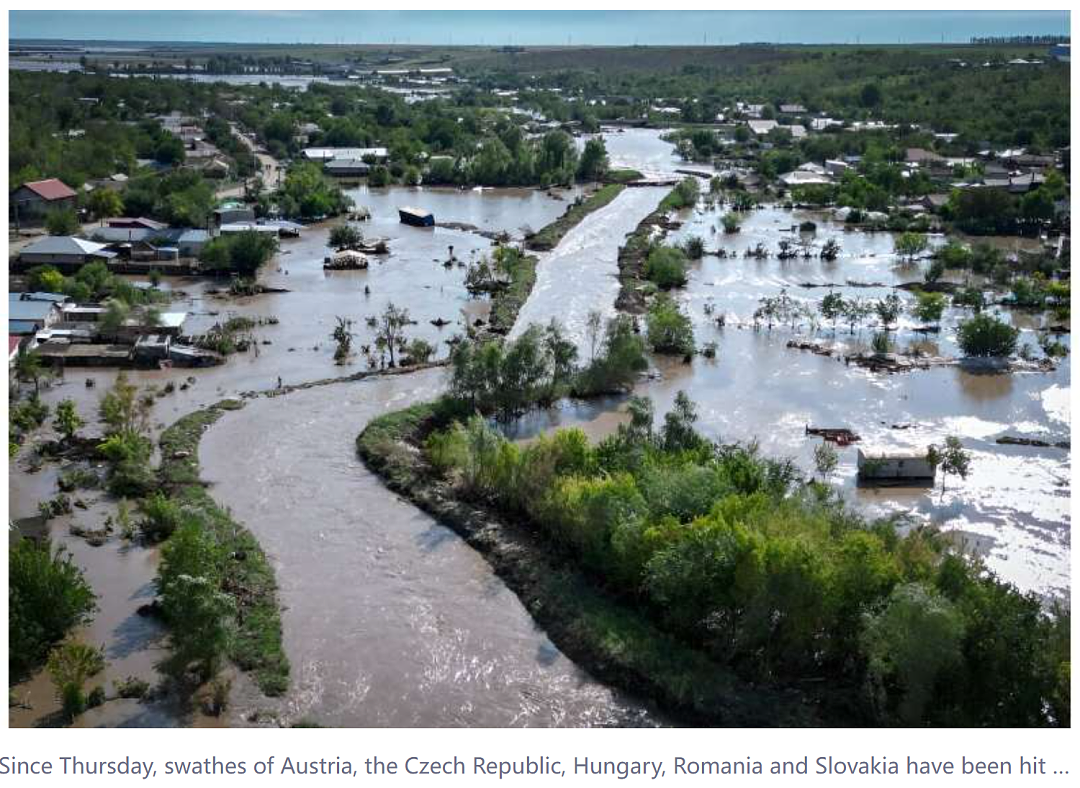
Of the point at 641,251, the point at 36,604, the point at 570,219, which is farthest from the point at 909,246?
the point at 36,604

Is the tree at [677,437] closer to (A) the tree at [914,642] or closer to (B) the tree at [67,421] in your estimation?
(A) the tree at [914,642]

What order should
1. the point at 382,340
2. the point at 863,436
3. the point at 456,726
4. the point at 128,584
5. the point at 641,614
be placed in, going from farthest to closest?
1. the point at 382,340
2. the point at 863,436
3. the point at 128,584
4. the point at 641,614
5. the point at 456,726

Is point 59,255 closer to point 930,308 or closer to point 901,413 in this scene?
point 901,413

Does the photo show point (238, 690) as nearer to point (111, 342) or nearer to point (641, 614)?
point (641, 614)

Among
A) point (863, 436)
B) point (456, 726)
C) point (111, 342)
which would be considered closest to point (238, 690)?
point (456, 726)

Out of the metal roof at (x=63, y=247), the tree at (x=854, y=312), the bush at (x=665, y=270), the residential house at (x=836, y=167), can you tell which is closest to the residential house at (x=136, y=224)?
the metal roof at (x=63, y=247)

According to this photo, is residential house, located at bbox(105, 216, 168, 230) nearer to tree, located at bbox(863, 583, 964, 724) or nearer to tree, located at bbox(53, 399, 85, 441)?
tree, located at bbox(53, 399, 85, 441)
